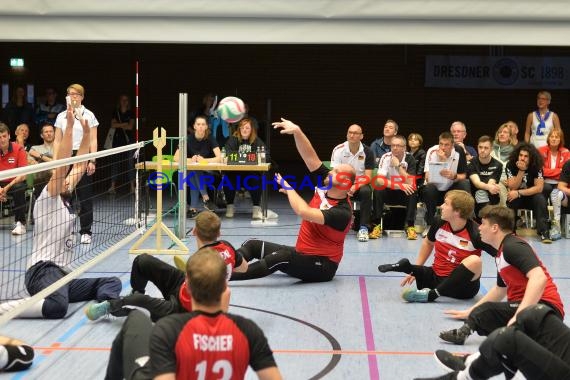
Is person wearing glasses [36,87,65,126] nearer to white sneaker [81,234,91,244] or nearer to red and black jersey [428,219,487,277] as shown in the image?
white sneaker [81,234,91,244]

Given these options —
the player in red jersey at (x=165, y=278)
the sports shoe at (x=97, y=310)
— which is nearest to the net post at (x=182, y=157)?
the player in red jersey at (x=165, y=278)

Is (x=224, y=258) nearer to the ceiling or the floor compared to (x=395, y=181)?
nearer to the floor

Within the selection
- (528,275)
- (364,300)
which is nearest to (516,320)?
(528,275)

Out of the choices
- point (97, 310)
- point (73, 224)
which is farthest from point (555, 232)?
point (97, 310)

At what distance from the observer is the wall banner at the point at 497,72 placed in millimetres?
20375

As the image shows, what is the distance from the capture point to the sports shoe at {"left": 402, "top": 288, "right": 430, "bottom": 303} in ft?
24.6

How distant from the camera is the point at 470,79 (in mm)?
20859

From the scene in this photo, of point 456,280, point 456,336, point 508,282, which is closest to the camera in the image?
point 508,282

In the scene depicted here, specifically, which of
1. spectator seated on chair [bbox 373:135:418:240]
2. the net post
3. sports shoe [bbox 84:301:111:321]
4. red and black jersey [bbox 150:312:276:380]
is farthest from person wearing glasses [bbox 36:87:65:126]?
red and black jersey [bbox 150:312:276:380]

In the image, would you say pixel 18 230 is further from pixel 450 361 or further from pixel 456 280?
pixel 450 361

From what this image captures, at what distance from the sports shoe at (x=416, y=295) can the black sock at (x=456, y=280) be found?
139 mm

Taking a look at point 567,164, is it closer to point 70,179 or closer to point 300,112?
point 70,179

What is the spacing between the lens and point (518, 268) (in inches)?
210

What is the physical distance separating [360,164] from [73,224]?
505 centimetres
